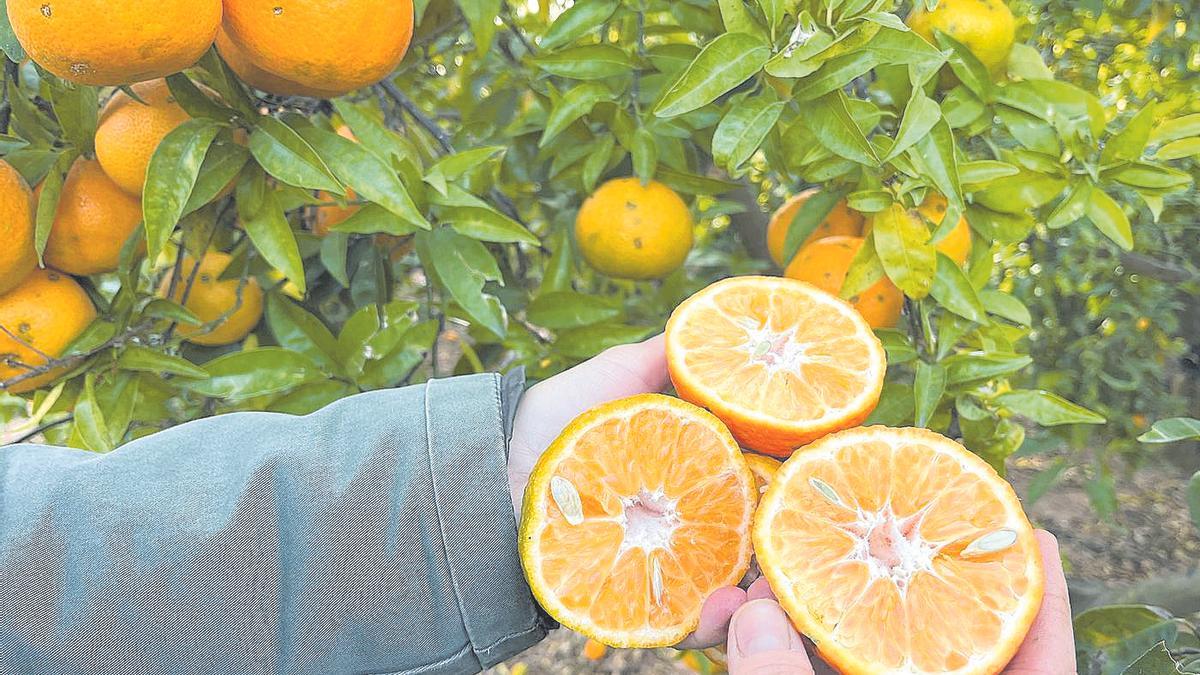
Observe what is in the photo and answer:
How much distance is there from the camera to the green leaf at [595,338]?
1.41 metres

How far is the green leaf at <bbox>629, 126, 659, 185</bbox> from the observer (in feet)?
4.57

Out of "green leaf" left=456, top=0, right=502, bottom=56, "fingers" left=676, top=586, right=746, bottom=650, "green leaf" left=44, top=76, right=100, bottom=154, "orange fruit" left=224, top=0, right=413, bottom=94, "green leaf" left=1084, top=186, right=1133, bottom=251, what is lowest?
"fingers" left=676, top=586, right=746, bottom=650

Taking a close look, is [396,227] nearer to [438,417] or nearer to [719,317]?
[438,417]

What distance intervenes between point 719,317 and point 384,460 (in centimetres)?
47

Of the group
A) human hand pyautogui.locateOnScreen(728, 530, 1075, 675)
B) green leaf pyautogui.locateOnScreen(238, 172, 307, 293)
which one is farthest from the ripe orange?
Answer: green leaf pyautogui.locateOnScreen(238, 172, 307, 293)

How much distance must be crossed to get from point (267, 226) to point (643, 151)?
23.1 inches

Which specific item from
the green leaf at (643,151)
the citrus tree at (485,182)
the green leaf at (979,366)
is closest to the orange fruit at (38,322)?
the citrus tree at (485,182)

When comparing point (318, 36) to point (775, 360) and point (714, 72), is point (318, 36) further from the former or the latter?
point (775, 360)

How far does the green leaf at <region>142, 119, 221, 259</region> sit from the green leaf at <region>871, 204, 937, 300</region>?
88 centimetres

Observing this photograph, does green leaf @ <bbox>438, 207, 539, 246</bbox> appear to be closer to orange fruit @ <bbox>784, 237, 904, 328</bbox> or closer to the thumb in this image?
orange fruit @ <bbox>784, 237, 904, 328</bbox>

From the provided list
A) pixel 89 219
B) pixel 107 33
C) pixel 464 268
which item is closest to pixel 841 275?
pixel 464 268

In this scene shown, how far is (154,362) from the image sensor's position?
1.22 metres

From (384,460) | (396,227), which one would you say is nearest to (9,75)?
(396,227)

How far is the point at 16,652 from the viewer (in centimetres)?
87
